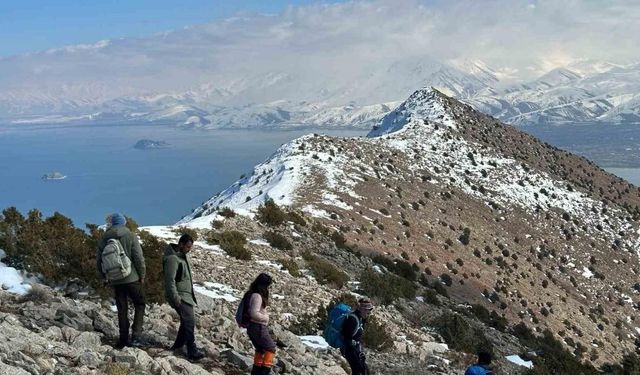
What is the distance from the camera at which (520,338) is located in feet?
73.2

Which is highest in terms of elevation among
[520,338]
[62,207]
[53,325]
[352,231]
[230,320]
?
[53,325]

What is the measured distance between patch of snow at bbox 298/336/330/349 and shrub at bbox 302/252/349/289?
5570 mm

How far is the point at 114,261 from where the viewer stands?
881 cm

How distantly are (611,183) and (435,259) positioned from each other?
37.2 meters

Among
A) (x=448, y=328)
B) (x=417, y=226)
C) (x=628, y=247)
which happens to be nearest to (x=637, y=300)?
(x=628, y=247)

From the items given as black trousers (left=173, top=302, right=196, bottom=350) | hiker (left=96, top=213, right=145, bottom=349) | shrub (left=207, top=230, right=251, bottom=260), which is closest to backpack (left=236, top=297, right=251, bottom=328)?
black trousers (left=173, top=302, right=196, bottom=350)

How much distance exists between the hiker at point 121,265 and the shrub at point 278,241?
12.9m

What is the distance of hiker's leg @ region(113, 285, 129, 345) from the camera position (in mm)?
8964

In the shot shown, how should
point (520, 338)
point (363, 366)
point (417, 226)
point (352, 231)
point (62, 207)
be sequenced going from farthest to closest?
1. point (62, 207)
2. point (417, 226)
3. point (352, 231)
4. point (520, 338)
5. point (363, 366)

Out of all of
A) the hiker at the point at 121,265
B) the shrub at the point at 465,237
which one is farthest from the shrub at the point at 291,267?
the shrub at the point at 465,237

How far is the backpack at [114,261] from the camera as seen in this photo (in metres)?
8.80

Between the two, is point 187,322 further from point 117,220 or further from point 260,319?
point 117,220

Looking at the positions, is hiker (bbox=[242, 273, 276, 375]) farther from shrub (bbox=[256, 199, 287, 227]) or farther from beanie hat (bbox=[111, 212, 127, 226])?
shrub (bbox=[256, 199, 287, 227])

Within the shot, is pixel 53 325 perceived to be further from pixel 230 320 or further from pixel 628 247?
pixel 628 247
